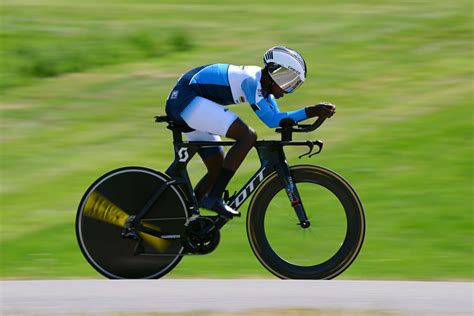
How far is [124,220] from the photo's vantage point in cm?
807

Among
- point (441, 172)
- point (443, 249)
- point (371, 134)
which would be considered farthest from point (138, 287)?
point (371, 134)

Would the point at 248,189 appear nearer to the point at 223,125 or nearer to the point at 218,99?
the point at 223,125

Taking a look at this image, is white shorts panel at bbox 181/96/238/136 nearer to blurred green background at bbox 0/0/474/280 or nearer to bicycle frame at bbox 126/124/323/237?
bicycle frame at bbox 126/124/323/237

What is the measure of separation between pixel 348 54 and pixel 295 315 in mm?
10671

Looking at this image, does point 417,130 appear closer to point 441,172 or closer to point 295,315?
point 441,172

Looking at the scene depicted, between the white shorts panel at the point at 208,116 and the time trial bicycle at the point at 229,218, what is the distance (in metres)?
0.19

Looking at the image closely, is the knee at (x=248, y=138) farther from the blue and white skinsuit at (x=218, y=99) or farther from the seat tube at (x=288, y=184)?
the seat tube at (x=288, y=184)

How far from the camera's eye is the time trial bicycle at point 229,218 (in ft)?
25.5

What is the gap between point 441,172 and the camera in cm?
1152

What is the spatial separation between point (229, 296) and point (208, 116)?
1302 mm

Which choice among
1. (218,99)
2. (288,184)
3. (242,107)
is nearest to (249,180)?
(288,184)

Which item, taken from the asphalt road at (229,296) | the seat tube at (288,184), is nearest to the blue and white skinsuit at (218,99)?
the seat tube at (288,184)

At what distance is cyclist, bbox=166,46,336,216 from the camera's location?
7543mm

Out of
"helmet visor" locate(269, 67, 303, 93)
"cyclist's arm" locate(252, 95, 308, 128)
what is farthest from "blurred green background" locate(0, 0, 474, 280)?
"helmet visor" locate(269, 67, 303, 93)
